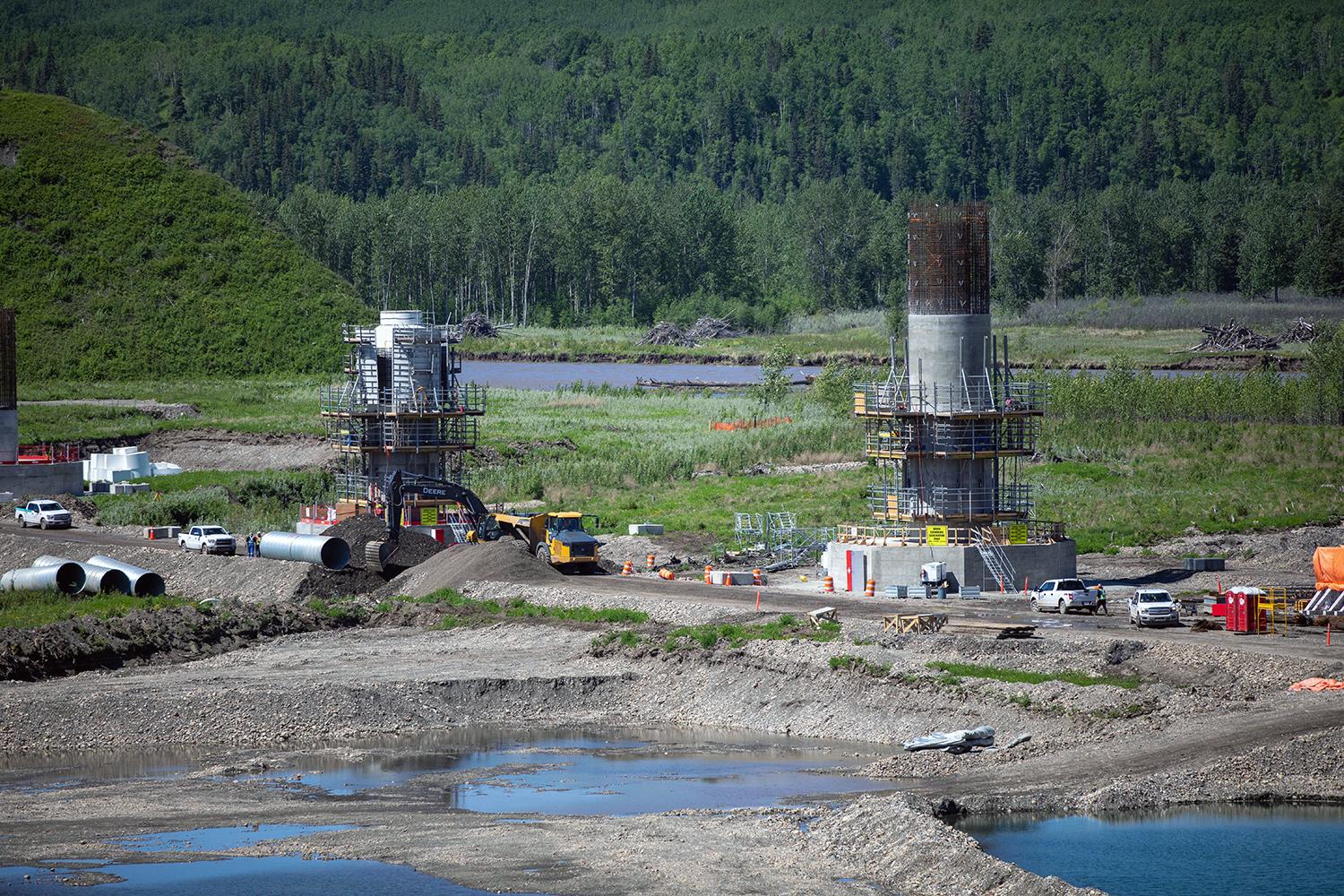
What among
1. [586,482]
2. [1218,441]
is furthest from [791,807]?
[1218,441]

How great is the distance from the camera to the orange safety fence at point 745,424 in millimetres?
109375

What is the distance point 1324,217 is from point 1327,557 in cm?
14934

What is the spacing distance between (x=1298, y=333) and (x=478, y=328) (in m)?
83.2

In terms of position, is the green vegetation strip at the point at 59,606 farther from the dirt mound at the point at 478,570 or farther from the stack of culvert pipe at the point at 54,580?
the dirt mound at the point at 478,570

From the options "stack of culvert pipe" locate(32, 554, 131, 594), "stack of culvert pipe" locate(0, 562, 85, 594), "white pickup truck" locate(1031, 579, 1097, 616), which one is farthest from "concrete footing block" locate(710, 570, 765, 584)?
"stack of culvert pipe" locate(0, 562, 85, 594)

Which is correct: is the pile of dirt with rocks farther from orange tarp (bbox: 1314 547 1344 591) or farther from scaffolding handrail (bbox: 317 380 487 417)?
orange tarp (bbox: 1314 547 1344 591)

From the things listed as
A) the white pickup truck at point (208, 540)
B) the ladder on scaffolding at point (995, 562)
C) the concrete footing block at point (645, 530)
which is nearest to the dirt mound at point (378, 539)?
the white pickup truck at point (208, 540)

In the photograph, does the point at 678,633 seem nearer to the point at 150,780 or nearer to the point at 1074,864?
the point at 150,780

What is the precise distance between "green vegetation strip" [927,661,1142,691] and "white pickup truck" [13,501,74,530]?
4779 centimetres

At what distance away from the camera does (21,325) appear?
146m

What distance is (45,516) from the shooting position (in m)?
81.1

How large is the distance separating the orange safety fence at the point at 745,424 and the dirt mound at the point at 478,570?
1715 inches

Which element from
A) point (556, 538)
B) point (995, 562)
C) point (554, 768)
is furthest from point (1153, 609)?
point (556, 538)

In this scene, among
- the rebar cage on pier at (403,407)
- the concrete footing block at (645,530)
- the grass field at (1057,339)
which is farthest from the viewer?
the grass field at (1057,339)
